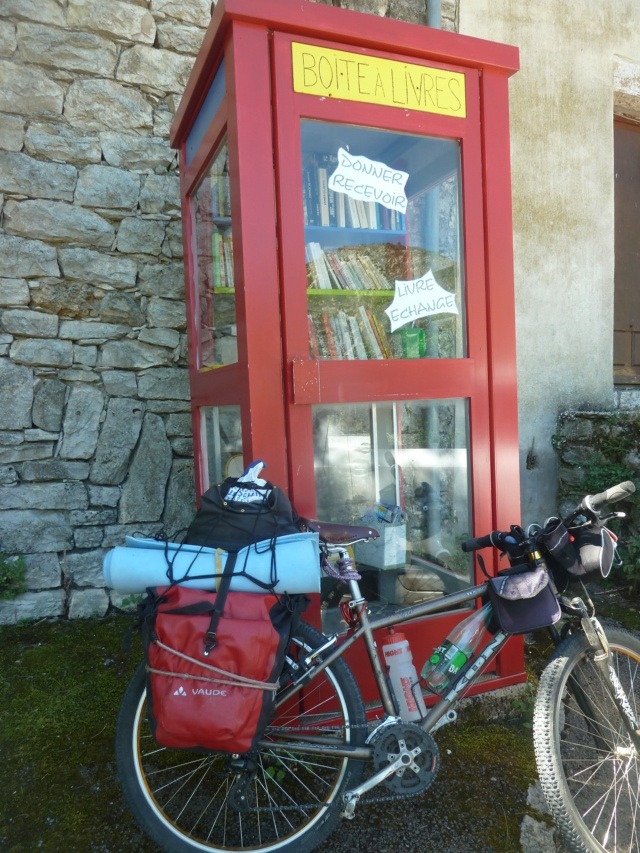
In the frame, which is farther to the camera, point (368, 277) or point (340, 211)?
point (368, 277)

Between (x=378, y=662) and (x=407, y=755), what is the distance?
0.27 m

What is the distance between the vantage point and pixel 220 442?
2.70m

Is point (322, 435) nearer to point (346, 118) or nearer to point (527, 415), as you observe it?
point (346, 118)

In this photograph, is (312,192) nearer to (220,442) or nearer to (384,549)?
(220,442)

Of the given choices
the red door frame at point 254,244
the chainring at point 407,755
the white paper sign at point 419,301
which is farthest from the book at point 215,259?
the chainring at point 407,755

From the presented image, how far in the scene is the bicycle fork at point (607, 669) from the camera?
5.67 feet

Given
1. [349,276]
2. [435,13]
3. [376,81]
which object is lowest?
Answer: [349,276]

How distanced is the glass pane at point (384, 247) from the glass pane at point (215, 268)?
0.36 m

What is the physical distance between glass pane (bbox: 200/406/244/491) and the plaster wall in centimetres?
225

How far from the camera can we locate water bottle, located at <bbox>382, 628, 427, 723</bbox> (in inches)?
74.1

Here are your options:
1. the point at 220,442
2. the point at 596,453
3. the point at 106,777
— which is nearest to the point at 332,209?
the point at 220,442

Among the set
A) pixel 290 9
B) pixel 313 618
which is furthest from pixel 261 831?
pixel 290 9

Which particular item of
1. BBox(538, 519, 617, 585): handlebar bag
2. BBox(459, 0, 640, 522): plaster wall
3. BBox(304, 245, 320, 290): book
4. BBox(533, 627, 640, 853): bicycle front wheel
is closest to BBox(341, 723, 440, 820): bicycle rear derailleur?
BBox(533, 627, 640, 853): bicycle front wheel

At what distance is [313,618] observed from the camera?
216cm
